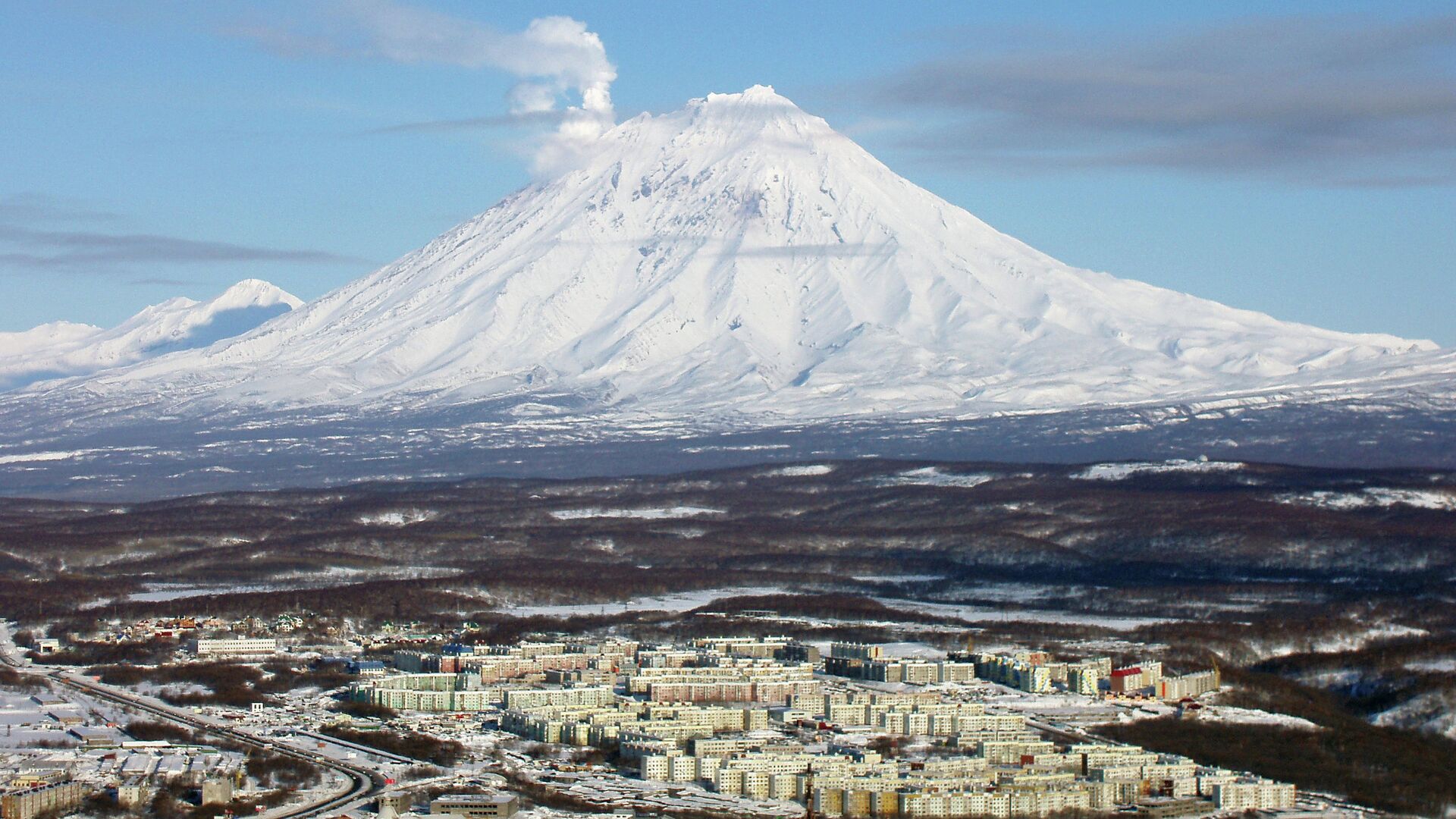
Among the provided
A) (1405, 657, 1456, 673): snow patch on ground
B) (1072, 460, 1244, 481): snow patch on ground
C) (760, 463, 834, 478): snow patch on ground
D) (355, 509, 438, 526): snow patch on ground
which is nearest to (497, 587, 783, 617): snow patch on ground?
(1405, 657, 1456, 673): snow patch on ground

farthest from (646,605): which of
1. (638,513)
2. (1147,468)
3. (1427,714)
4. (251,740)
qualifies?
(1147,468)

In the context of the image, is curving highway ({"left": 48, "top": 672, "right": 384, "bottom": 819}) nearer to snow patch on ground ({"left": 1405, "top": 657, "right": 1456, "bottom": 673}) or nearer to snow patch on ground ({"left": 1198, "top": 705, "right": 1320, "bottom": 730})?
snow patch on ground ({"left": 1198, "top": 705, "right": 1320, "bottom": 730})

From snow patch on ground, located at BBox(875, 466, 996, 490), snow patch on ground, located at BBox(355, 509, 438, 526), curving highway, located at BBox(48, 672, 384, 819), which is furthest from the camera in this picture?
snow patch on ground, located at BBox(875, 466, 996, 490)

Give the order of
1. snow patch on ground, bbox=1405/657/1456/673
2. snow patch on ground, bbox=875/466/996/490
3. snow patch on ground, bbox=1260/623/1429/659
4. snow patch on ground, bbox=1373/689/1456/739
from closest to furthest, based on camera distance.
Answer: snow patch on ground, bbox=1373/689/1456/739, snow patch on ground, bbox=1405/657/1456/673, snow patch on ground, bbox=1260/623/1429/659, snow patch on ground, bbox=875/466/996/490

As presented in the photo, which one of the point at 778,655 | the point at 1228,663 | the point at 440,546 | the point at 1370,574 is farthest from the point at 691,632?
the point at 440,546

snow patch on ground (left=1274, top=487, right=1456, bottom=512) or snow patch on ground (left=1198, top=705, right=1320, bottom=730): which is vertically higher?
snow patch on ground (left=1274, top=487, right=1456, bottom=512)

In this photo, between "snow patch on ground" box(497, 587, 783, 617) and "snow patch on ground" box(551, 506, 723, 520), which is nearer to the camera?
"snow patch on ground" box(497, 587, 783, 617)

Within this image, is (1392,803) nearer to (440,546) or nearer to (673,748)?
(673,748)

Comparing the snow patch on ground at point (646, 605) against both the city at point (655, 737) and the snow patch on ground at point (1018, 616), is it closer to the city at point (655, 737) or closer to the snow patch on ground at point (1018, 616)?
the snow patch on ground at point (1018, 616)
